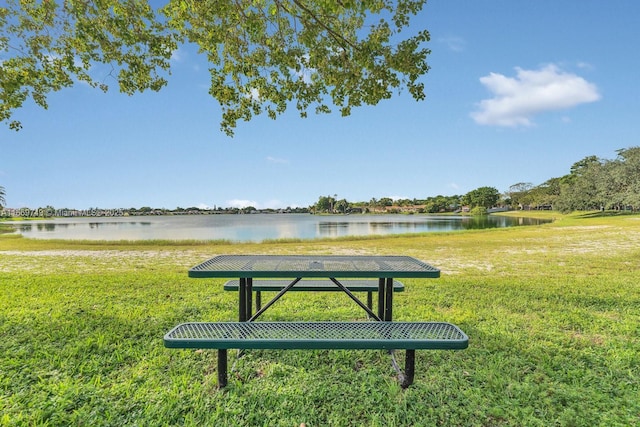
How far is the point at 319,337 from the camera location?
2508mm

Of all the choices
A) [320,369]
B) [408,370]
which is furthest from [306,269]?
[408,370]

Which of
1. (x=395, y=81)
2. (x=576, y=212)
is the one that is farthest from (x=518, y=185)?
(x=395, y=81)

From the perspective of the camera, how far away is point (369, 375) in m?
2.93

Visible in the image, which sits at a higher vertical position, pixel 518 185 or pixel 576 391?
pixel 518 185

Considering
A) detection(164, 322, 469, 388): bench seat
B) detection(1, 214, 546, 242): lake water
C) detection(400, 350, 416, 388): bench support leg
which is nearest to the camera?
detection(164, 322, 469, 388): bench seat

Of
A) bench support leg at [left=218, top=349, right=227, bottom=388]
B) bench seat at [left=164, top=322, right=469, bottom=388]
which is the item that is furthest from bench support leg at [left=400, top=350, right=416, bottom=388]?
bench support leg at [left=218, top=349, right=227, bottom=388]

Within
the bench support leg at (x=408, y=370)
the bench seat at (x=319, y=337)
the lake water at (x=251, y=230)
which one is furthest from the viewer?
the lake water at (x=251, y=230)

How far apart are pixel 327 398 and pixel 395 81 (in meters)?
4.69

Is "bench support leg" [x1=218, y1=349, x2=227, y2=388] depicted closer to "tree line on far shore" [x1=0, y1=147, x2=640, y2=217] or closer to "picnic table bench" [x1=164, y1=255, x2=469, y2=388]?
"picnic table bench" [x1=164, y1=255, x2=469, y2=388]

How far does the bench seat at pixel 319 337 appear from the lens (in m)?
2.38

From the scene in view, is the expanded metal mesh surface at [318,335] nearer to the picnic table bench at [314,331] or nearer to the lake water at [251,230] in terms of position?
the picnic table bench at [314,331]

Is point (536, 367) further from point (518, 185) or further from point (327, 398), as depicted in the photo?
point (518, 185)

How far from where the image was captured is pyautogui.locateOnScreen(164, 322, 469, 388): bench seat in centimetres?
238

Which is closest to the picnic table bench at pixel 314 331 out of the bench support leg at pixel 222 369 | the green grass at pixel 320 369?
the bench support leg at pixel 222 369
